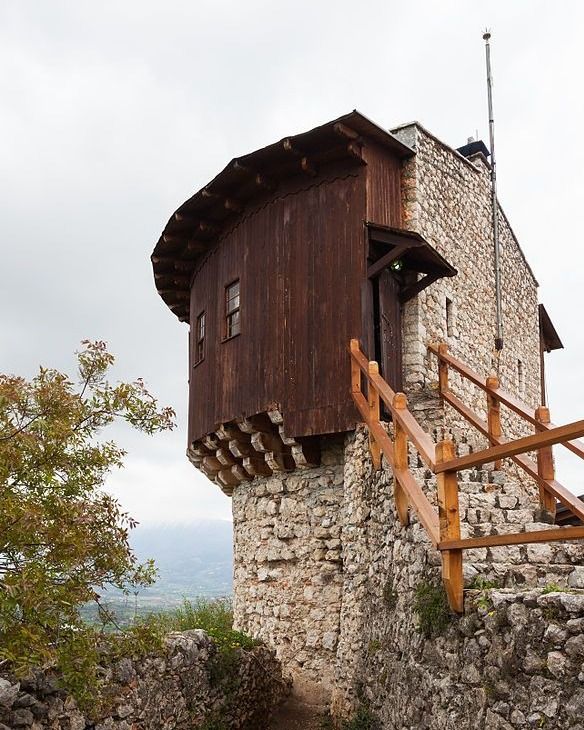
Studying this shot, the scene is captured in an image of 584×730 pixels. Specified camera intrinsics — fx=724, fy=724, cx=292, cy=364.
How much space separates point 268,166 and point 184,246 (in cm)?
329

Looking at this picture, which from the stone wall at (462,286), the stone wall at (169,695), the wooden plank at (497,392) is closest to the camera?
the stone wall at (169,695)

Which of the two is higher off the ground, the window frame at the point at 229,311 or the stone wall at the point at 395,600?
the window frame at the point at 229,311

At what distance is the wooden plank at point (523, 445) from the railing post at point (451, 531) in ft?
0.37

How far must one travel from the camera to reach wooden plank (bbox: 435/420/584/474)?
189 inches

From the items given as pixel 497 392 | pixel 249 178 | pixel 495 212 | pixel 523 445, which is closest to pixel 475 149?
pixel 495 212

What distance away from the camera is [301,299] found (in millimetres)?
10695

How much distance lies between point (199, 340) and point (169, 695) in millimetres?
6907

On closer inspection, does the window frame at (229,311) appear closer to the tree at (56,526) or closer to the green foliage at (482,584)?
the tree at (56,526)

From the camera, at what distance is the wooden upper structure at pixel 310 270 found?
10.1m

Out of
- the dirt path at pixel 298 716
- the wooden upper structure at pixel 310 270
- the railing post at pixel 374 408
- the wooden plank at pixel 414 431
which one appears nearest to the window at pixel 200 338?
the wooden upper structure at pixel 310 270

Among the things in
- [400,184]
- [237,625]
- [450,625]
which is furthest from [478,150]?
[450,625]

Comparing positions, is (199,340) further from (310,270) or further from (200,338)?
(310,270)

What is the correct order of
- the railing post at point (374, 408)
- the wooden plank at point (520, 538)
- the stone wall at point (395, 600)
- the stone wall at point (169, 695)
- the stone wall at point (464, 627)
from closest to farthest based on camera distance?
the wooden plank at point (520, 538), the stone wall at point (464, 627), the stone wall at point (395, 600), the stone wall at point (169, 695), the railing post at point (374, 408)

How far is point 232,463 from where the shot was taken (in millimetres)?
12328
